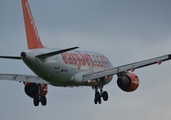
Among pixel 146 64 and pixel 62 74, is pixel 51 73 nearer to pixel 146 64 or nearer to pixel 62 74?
pixel 62 74

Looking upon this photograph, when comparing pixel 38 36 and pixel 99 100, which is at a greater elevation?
pixel 38 36

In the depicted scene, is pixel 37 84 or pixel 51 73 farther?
pixel 37 84

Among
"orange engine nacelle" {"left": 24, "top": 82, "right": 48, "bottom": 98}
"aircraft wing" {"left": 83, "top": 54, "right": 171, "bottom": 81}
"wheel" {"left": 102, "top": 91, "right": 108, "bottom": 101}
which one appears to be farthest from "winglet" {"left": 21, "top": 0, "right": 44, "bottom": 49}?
"wheel" {"left": 102, "top": 91, "right": 108, "bottom": 101}

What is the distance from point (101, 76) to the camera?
92.4 metres

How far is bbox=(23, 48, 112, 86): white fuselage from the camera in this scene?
285 ft

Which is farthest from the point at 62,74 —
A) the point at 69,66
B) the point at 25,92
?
the point at 25,92

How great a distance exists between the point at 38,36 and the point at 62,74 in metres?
4.52

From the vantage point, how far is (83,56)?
9581cm

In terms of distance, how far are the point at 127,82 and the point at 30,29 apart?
1120 centimetres

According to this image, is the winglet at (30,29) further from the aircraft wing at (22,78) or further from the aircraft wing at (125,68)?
the aircraft wing at (125,68)

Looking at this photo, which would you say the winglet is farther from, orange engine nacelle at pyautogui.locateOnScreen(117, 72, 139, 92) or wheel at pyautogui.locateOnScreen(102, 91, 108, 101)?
orange engine nacelle at pyautogui.locateOnScreen(117, 72, 139, 92)

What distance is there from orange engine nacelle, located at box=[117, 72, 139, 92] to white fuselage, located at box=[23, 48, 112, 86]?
1.62 meters

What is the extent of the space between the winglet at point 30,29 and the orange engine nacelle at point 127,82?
8865 millimetres

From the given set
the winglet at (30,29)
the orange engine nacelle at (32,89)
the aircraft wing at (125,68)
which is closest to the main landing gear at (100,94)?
the aircraft wing at (125,68)
